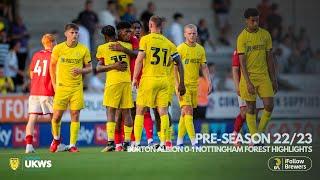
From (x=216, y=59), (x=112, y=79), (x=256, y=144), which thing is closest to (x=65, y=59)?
(x=112, y=79)

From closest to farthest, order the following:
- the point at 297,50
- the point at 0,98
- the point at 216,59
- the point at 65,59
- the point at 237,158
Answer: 1. the point at 237,158
2. the point at 65,59
3. the point at 0,98
4. the point at 297,50
5. the point at 216,59

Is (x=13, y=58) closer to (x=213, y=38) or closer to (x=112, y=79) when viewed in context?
(x=213, y=38)

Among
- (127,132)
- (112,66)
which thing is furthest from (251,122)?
(112,66)

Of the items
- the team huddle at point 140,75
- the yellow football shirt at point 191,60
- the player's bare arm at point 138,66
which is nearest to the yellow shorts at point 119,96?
the team huddle at point 140,75

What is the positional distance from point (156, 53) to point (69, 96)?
151 cm

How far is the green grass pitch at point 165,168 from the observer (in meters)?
10.9

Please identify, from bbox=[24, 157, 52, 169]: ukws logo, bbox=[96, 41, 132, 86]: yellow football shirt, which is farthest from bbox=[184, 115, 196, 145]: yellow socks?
bbox=[24, 157, 52, 169]: ukws logo

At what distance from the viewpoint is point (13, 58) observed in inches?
860

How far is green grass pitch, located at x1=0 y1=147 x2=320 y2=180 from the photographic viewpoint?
35.7 feet

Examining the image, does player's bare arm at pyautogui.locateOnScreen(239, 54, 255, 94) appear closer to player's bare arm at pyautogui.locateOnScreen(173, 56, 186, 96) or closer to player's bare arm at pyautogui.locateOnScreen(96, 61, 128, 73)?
player's bare arm at pyautogui.locateOnScreen(173, 56, 186, 96)

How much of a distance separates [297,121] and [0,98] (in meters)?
6.33

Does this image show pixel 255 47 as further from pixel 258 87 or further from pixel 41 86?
pixel 41 86

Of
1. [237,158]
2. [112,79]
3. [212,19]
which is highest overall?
[212,19]

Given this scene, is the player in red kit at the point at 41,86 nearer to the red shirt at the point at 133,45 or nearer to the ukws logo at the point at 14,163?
the red shirt at the point at 133,45
